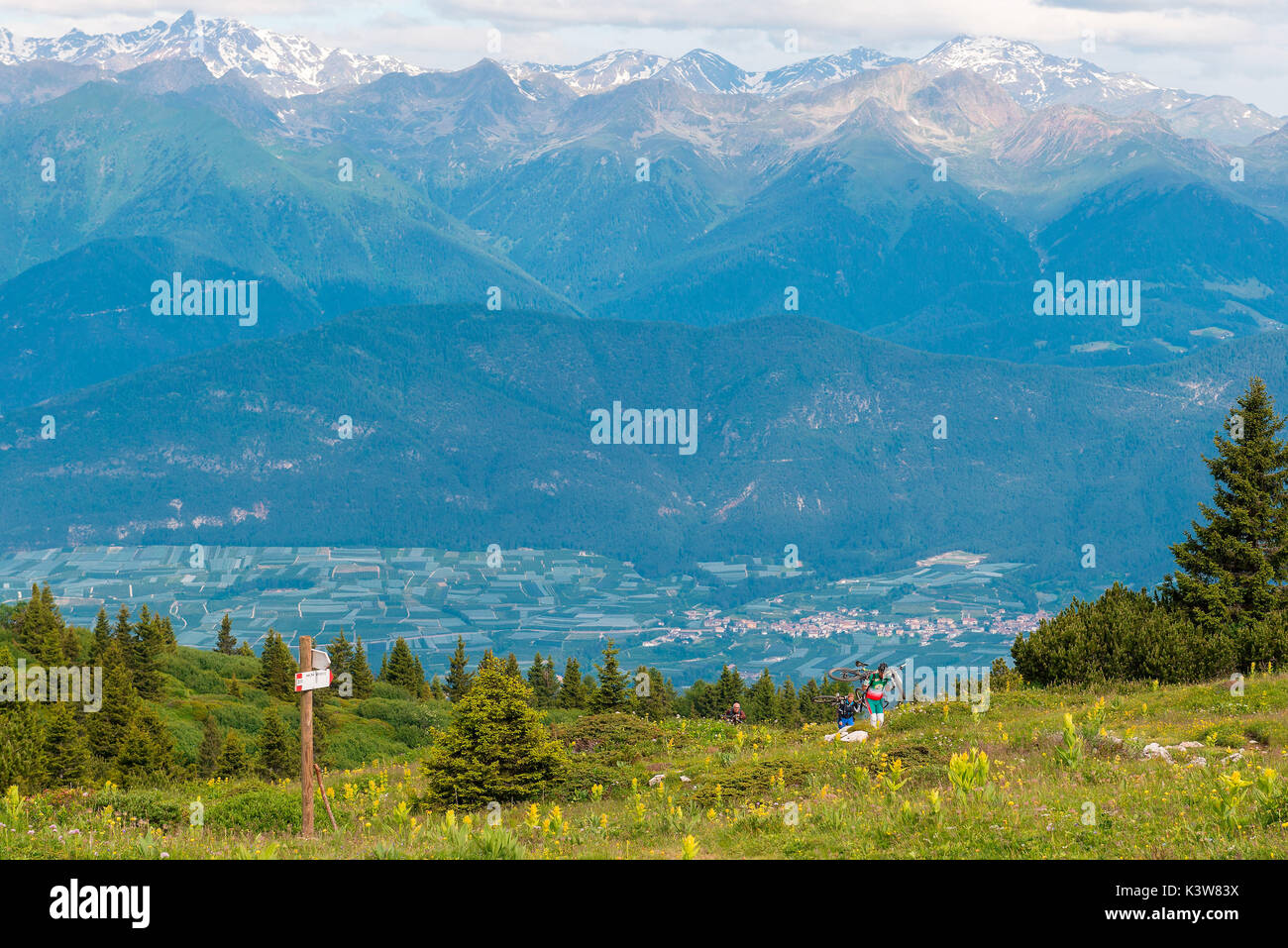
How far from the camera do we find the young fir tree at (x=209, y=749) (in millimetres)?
60031

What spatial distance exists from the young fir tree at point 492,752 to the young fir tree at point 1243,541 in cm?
2423

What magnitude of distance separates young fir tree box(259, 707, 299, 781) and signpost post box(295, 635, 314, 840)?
102ft

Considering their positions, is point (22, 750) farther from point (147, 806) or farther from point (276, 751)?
point (276, 751)

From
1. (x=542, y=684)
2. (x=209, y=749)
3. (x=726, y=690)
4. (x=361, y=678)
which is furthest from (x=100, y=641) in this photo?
(x=726, y=690)

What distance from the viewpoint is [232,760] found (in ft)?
184

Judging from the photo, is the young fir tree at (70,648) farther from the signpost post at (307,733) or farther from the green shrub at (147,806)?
the signpost post at (307,733)

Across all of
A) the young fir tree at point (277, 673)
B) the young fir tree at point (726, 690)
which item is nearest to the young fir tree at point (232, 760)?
the young fir tree at point (277, 673)

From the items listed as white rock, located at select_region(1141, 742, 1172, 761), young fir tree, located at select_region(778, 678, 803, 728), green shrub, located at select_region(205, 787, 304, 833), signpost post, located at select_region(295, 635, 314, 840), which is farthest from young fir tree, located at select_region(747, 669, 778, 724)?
signpost post, located at select_region(295, 635, 314, 840)
